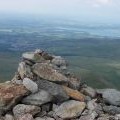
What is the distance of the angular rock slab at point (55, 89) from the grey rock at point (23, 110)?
1.34 metres

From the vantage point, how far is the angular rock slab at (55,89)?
2161 centimetres

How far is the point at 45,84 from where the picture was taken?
22094mm

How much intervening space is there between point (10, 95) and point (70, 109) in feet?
11.2

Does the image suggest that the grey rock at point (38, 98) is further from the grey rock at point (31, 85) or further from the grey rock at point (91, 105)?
the grey rock at point (91, 105)

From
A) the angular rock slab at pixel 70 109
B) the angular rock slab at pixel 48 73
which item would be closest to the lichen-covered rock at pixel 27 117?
the angular rock slab at pixel 70 109

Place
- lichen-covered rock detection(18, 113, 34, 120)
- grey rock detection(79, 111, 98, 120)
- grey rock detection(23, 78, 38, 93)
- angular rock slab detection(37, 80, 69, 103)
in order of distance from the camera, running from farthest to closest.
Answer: angular rock slab detection(37, 80, 69, 103) → grey rock detection(23, 78, 38, 93) → lichen-covered rock detection(18, 113, 34, 120) → grey rock detection(79, 111, 98, 120)

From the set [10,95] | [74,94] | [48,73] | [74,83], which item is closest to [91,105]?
[74,94]

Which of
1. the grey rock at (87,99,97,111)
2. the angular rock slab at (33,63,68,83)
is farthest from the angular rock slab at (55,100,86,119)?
the angular rock slab at (33,63,68,83)

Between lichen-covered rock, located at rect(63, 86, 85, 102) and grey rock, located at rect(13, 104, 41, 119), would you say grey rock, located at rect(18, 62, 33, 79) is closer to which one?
lichen-covered rock, located at rect(63, 86, 85, 102)

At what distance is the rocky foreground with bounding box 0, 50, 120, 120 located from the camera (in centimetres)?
2066

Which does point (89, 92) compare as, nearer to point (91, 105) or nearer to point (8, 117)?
point (91, 105)

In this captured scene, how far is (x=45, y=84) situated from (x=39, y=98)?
125 cm

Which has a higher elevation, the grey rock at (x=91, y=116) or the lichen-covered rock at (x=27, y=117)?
the grey rock at (x=91, y=116)

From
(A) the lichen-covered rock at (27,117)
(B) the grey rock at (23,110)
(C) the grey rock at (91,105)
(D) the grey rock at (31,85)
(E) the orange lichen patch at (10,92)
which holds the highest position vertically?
(D) the grey rock at (31,85)
